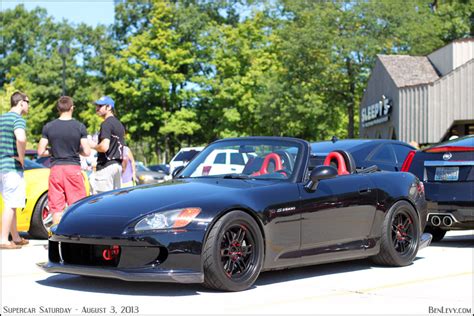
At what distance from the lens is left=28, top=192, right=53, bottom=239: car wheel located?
11.7 metres

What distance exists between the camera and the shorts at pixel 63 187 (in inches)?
386

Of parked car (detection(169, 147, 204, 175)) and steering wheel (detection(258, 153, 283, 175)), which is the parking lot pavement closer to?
steering wheel (detection(258, 153, 283, 175))

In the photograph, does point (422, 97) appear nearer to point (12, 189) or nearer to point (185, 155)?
point (185, 155)

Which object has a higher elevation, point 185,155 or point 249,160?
point 249,160

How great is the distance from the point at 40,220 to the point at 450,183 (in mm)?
5607

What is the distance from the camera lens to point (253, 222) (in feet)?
21.9

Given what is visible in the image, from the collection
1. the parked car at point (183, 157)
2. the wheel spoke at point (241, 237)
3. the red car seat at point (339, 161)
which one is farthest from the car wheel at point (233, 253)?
the parked car at point (183, 157)

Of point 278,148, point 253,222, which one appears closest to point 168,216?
point 253,222

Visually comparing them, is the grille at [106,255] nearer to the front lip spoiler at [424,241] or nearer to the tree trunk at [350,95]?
the front lip spoiler at [424,241]

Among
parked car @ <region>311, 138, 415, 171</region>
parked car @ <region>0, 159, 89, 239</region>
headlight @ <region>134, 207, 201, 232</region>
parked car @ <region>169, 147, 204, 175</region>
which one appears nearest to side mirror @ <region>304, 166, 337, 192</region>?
headlight @ <region>134, 207, 201, 232</region>

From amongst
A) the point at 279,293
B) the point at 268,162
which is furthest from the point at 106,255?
the point at 268,162

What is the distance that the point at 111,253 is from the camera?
6406 millimetres

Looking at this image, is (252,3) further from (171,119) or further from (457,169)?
(457,169)

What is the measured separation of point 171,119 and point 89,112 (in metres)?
8.65
